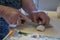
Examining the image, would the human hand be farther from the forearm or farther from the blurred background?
the blurred background

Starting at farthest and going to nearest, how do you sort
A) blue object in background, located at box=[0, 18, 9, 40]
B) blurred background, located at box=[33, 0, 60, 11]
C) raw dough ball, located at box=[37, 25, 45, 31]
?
1. blurred background, located at box=[33, 0, 60, 11]
2. blue object in background, located at box=[0, 18, 9, 40]
3. raw dough ball, located at box=[37, 25, 45, 31]

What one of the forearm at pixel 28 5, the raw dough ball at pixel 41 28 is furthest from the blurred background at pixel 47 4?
the raw dough ball at pixel 41 28

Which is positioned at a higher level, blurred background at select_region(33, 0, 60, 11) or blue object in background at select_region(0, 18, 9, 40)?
blurred background at select_region(33, 0, 60, 11)

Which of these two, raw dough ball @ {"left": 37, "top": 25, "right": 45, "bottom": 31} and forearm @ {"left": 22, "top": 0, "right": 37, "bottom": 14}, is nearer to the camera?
raw dough ball @ {"left": 37, "top": 25, "right": 45, "bottom": 31}

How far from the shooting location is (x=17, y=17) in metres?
0.77

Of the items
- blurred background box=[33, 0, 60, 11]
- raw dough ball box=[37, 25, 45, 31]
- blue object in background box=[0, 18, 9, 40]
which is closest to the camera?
raw dough ball box=[37, 25, 45, 31]

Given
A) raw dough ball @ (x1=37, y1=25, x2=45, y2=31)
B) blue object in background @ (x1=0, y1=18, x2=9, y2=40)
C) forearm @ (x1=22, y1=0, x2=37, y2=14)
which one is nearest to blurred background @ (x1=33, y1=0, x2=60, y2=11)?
forearm @ (x1=22, y1=0, x2=37, y2=14)

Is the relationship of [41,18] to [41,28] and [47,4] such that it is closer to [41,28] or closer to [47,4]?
[41,28]

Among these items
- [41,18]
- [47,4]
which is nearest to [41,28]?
[41,18]

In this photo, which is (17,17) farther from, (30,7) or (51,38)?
(30,7)

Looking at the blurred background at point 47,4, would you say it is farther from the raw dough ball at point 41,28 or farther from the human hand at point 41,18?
the raw dough ball at point 41,28

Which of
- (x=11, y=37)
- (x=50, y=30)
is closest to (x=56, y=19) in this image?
(x=50, y=30)

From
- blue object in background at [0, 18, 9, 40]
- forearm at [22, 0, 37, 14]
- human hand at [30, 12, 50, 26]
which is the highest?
forearm at [22, 0, 37, 14]

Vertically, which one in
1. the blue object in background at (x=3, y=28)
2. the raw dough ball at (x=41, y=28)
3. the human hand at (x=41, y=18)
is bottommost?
the blue object in background at (x=3, y=28)
